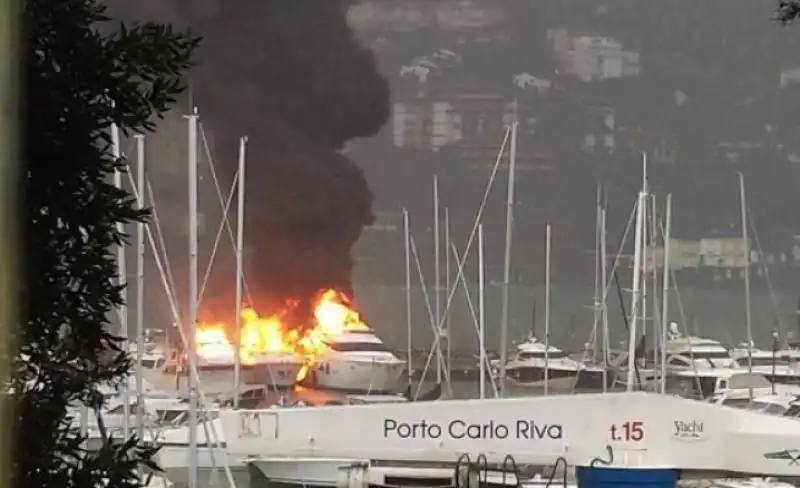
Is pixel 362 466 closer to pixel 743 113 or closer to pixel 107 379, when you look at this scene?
pixel 107 379

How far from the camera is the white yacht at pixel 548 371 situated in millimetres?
20875

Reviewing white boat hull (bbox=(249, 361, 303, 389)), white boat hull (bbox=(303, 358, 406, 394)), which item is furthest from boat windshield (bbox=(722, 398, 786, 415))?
white boat hull (bbox=(249, 361, 303, 389))

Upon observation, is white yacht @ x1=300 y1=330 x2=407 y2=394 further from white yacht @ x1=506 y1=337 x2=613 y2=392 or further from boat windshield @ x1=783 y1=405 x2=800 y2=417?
boat windshield @ x1=783 y1=405 x2=800 y2=417

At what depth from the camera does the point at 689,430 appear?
6.64 metres

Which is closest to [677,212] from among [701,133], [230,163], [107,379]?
[701,133]

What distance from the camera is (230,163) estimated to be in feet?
106

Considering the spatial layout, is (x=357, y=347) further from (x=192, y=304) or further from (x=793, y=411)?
(x=192, y=304)

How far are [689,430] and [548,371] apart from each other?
50.5 ft

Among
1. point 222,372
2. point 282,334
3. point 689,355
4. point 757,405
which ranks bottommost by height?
point 757,405

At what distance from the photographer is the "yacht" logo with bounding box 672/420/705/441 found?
662 centimetres

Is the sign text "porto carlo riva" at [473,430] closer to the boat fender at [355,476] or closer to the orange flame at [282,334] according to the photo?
the boat fender at [355,476]

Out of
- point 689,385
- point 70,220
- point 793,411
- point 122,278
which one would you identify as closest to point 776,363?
point 689,385

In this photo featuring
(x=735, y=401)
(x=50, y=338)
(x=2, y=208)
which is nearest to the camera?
(x=2, y=208)

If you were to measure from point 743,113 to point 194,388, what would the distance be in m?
43.1
